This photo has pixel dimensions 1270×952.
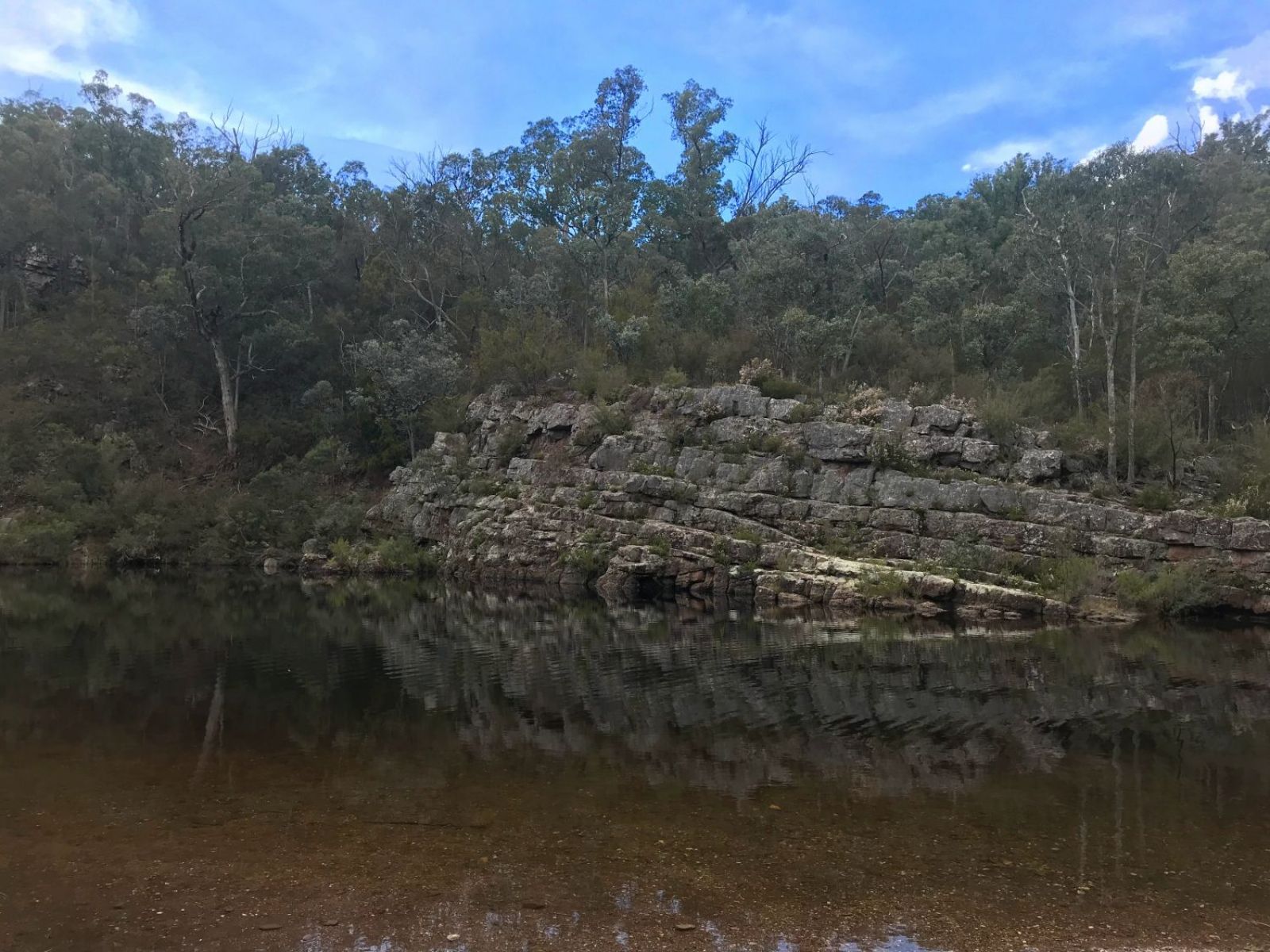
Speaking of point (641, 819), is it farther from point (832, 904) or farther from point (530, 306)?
point (530, 306)

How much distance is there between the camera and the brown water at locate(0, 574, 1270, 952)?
6.27m

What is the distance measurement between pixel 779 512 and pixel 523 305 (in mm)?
22912

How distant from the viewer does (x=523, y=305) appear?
157 feet

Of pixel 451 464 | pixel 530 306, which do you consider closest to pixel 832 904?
pixel 451 464

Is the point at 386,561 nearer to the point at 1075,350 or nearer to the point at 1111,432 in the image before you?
the point at 1111,432

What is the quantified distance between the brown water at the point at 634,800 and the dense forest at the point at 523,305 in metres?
19.0

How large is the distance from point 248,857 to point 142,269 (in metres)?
55.1

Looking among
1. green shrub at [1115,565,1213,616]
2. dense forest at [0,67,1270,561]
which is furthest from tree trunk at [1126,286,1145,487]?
green shrub at [1115,565,1213,616]

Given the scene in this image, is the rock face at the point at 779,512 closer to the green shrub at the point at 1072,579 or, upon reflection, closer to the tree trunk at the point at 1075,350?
the green shrub at the point at 1072,579

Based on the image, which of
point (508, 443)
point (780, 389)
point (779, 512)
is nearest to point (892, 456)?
point (779, 512)

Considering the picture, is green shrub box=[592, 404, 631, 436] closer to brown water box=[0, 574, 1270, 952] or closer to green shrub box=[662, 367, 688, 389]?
green shrub box=[662, 367, 688, 389]

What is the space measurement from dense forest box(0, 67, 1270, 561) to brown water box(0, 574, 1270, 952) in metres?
19.0

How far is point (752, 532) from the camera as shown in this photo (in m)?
31.7

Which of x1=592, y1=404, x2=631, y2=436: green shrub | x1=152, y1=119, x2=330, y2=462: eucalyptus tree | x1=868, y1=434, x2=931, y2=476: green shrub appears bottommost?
x1=868, y1=434, x2=931, y2=476: green shrub
